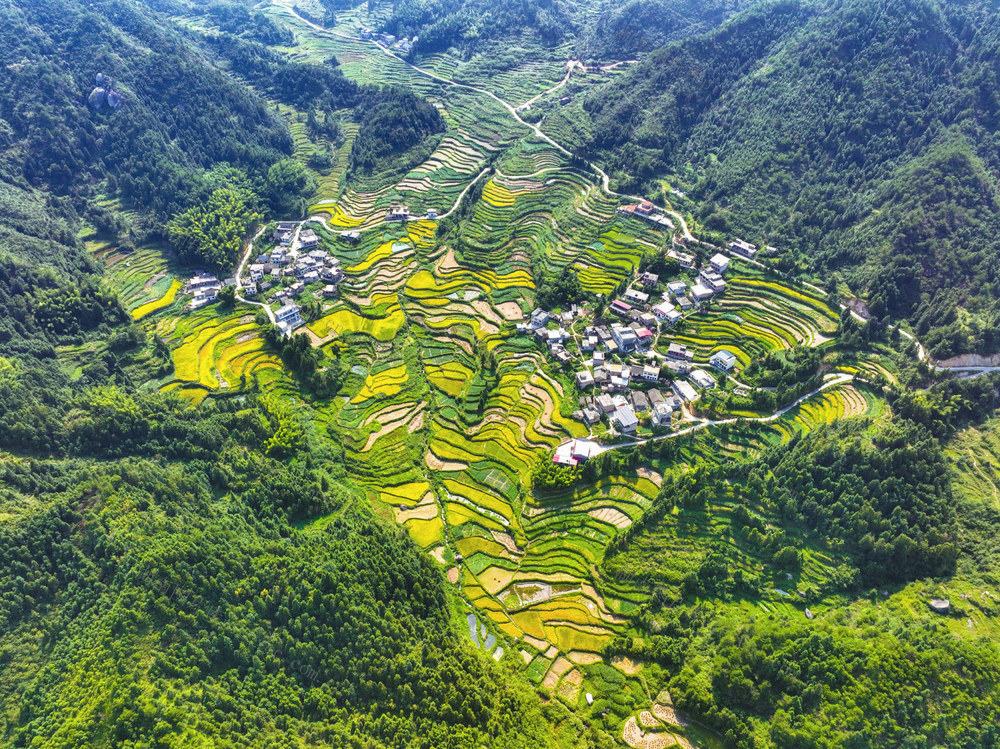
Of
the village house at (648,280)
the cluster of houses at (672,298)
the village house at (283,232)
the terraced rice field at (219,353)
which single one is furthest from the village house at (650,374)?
the village house at (283,232)

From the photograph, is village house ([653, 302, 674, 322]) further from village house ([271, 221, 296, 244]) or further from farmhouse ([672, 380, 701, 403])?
village house ([271, 221, 296, 244])

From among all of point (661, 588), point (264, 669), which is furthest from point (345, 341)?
point (661, 588)

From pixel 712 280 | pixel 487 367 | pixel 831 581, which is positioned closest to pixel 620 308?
pixel 712 280

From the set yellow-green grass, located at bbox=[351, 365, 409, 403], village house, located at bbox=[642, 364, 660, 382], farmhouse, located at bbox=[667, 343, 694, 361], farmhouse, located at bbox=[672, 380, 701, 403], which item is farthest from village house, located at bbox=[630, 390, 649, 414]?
yellow-green grass, located at bbox=[351, 365, 409, 403]

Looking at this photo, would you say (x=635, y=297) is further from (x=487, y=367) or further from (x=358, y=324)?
(x=358, y=324)

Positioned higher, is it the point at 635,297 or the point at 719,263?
the point at 719,263

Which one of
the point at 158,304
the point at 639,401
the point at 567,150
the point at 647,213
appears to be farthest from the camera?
the point at 567,150
